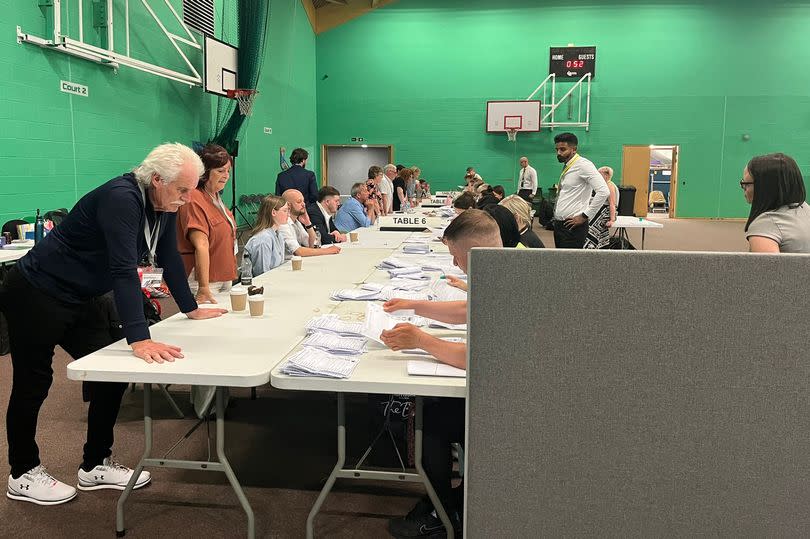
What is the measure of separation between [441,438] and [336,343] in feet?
1.46

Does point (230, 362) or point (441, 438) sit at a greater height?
point (230, 362)

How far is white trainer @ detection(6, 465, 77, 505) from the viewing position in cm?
242

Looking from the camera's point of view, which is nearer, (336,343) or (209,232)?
(336,343)

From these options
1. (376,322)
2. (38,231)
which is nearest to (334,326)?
(376,322)

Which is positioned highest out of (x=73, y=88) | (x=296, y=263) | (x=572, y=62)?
(x=572, y=62)

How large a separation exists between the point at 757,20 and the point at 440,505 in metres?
15.2

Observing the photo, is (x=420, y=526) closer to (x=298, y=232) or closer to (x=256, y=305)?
(x=256, y=305)

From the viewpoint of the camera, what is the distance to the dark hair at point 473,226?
2354mm

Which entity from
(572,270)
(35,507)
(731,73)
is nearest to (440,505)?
(572,270)

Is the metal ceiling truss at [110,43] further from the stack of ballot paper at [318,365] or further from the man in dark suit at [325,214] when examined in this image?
the stack of ballot paper at [318,365]

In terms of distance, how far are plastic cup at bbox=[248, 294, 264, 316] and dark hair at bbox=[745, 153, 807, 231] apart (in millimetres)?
1784

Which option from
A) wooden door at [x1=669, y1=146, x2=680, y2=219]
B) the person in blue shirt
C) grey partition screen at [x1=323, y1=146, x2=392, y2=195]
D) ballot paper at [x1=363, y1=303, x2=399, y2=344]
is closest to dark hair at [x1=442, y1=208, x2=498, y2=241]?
ballot paper at [x1=363, y1=303, x2=399, y2=344]

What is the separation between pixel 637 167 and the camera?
14680 millimetres

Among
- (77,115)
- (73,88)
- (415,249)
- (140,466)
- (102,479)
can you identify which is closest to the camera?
(140,466)
